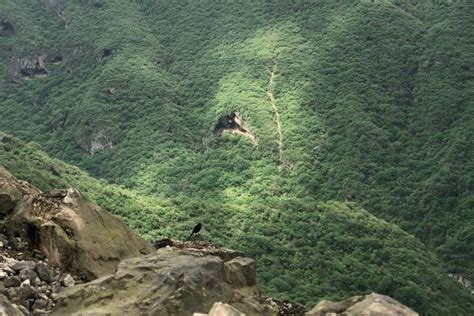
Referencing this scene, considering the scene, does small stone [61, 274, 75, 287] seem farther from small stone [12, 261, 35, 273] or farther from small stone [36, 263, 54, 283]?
small stone [12, 261, 35, 273]

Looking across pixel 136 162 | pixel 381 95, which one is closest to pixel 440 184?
pixel 381 95

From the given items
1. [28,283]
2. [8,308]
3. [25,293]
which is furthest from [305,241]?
[8,308]

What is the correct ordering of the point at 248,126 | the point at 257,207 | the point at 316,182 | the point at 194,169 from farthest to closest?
the point at 248,126 < the point at 194,169 < the point at 316,182 < the point at 257,207

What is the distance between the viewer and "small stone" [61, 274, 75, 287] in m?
21.3

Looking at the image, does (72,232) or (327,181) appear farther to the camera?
(327,181)

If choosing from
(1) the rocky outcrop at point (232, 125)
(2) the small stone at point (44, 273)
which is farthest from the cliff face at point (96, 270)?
(1) the rocky outcrop at point (232, 125)

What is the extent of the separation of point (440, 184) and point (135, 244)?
137 m

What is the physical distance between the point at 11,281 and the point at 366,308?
989cm

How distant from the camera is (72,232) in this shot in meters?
23.9

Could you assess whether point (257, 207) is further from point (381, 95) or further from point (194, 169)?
point (381, 95)

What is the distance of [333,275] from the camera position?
3964 inches

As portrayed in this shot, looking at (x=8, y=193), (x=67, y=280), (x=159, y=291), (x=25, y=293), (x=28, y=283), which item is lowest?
(x=67, y=280)

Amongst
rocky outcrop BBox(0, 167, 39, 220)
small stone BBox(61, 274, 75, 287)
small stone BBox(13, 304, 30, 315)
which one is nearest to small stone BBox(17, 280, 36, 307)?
small stone BBox(13, 304, 30, 315)

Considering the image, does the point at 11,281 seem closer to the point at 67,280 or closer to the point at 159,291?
the point at 67,280
